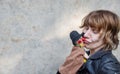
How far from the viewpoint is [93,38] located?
4.93ft

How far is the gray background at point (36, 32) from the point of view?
204 centimetres

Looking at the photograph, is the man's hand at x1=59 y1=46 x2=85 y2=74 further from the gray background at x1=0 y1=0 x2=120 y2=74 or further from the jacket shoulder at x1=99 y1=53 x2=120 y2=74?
the gray background at x1=0 y1=0 x2=120 y2=74

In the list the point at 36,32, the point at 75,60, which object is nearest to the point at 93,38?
the point at 75,60

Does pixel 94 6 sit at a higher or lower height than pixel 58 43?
higher

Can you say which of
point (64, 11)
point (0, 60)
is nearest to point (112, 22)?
point (64, 11)

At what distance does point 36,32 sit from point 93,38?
69 centimetres

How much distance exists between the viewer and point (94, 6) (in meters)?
2.28

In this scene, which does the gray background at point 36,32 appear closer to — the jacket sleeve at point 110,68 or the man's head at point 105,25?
the man's head at point 105,25

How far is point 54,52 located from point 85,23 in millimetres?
702

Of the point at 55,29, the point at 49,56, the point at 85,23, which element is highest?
the point at 85,23

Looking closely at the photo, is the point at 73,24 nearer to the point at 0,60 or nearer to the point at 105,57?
the point at 0,60

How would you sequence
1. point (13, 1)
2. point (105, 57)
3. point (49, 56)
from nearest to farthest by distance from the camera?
point (105, 57), point (13, 1), point (49, 56)

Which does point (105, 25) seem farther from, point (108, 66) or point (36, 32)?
point (36, 32)

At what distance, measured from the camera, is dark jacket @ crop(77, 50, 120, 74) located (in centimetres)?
139
